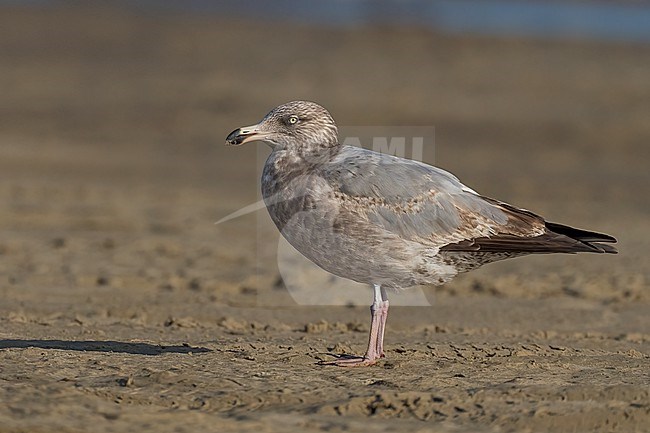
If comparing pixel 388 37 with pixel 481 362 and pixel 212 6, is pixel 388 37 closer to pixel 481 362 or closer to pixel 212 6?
pixel 212 6

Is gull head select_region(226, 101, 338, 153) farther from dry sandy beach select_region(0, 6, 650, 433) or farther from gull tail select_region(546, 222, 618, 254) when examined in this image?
gull tail select_region(546, 222, 618, 254)

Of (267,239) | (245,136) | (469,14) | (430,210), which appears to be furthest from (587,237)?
(469,14)

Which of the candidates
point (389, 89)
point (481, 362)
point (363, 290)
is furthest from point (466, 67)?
point (481, 362)

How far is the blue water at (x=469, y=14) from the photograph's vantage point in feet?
→ 83.3

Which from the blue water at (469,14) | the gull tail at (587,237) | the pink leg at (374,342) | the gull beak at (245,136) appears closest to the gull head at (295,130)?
the gull beak at (245,136)

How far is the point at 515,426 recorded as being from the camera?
192 inches

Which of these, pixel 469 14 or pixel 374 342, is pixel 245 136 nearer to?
pixel 374 342

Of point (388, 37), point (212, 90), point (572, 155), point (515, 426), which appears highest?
point (388, 37)

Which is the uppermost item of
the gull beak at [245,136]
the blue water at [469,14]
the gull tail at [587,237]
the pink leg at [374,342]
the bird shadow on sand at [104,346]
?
the blue water at [469,14]

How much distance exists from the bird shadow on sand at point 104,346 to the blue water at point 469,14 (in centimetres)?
1903

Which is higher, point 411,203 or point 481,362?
point 411,203

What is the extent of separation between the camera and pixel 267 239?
10766 mm

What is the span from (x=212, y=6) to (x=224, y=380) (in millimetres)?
24849

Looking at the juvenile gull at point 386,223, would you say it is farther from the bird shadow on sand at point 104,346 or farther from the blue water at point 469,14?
the blue water at point 469,14
